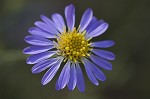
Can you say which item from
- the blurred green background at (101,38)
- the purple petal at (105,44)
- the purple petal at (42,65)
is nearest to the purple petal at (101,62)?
the purple petal at (105,44)

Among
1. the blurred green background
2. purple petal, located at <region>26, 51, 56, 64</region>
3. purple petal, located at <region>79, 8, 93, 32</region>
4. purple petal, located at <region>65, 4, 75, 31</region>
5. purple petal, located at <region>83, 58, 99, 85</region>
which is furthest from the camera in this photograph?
the blurred green background

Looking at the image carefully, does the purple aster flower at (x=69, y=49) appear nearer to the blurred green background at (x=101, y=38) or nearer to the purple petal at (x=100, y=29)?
the purple petal at (x=100, y=29)

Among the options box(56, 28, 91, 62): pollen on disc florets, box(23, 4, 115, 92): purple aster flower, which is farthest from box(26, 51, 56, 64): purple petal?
box(56, 28, 91, 62): pollen on disc florets

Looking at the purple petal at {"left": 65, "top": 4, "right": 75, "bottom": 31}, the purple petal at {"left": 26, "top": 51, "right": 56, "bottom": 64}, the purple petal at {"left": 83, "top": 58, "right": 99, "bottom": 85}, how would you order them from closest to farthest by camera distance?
the purple petal at {"left": 26, "top": 51, "right": 56, "bottom": 64} < the purple petal at {"left": 83, "top": 58, "right": 99, "bottom": 85} < the purple petal at {"left": 65, "top": 4, "right": 75, "bottom": 31}

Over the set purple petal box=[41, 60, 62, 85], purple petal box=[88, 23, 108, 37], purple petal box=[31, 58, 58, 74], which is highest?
purple petal box=[31, 58, 58, 74]

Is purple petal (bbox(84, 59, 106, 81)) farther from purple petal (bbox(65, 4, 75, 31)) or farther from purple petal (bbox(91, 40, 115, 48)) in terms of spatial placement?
purple petal (bbox(65, 4, 75, 31))

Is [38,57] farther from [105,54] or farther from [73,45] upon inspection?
[105,54]
